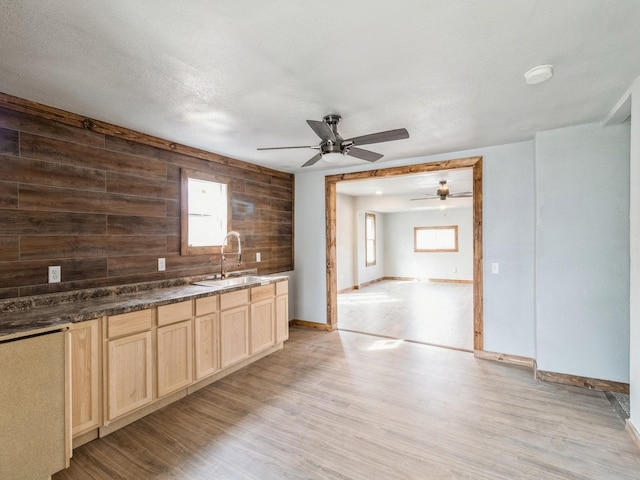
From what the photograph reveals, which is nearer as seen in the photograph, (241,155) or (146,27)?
(146,27)

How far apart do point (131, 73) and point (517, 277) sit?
4128 mm

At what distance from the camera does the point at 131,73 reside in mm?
1972

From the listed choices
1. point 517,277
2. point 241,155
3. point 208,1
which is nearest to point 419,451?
point 517,277

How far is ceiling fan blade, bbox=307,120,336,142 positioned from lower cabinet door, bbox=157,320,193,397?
79.9 inches

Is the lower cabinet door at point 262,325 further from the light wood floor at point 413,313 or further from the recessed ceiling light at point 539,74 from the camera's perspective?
the recessed ceiling light at point 539,74

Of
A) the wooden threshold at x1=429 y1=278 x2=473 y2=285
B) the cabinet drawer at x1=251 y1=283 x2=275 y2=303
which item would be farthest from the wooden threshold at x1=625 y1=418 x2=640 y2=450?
the wooden threshold at x1=429 y1=278 x2=473 y2=285

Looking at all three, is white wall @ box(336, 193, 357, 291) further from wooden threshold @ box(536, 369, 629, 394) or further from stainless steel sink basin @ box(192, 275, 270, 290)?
wooden threshold @ box(536, 369, 629, 394)

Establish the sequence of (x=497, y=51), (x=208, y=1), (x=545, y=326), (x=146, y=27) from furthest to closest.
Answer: (x=545, y=326)
(x=497, y=51)
(x=146, y=27)
(x=208, y=1)

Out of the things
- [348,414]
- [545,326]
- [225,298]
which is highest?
[225,298]

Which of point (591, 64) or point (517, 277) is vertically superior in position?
point (591, 64)

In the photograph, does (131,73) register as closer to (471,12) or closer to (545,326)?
(471,12)

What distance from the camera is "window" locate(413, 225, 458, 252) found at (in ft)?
32.6

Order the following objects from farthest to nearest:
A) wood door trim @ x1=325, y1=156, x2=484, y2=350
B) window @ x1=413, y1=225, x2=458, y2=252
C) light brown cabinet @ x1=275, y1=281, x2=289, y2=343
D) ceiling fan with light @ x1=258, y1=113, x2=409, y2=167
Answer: window @ x1=413, y1=225, x2=458, y2=252
light brown cabinet @ x1=275, y1=281, x2=289, y2=343
wood door trim @ x1=325, y1=156, x2=484, y2=350
ceiling fan with light @ x1=258, y1=113, x2=409, y2=167

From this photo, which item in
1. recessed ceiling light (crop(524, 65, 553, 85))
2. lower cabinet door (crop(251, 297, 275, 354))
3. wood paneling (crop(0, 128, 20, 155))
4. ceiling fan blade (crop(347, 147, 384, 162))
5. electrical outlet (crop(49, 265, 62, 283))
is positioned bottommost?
lower cabinet door (crop(251, 297, 275, 354))
